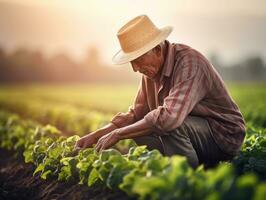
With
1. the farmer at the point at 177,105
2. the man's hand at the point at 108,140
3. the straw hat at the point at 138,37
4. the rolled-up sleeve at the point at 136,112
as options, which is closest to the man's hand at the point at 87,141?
the farmer at the point at 177,105

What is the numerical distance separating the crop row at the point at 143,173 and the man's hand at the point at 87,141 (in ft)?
0.30

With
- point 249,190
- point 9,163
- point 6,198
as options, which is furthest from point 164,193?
point 9,163

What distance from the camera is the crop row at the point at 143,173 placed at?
3951 millimetres

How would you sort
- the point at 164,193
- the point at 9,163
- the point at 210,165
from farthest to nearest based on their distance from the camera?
the point at 9,163
the point at 210,165
the point at 164,193

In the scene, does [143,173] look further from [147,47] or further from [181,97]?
[147,47]

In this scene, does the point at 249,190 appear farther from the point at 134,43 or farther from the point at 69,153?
the point at 69,153

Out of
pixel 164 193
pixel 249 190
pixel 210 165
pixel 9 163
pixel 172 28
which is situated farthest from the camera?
pixel 9 163

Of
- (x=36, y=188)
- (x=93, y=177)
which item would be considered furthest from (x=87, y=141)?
(x=93, y=177)

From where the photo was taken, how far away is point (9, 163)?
9609 mm

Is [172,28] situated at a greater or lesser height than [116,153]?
greater

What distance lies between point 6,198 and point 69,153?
3.06 ft

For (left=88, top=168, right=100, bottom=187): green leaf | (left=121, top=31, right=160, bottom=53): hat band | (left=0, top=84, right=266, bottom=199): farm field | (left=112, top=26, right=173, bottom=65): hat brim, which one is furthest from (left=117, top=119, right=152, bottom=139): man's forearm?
(left=121, top=31, right=160, bottom=53): hat band

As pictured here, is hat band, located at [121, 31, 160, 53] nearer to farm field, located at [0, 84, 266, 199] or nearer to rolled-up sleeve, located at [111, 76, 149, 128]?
rolled-up sleeve, located at [111, 76, 149, 128]

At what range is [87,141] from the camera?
21.5ft
